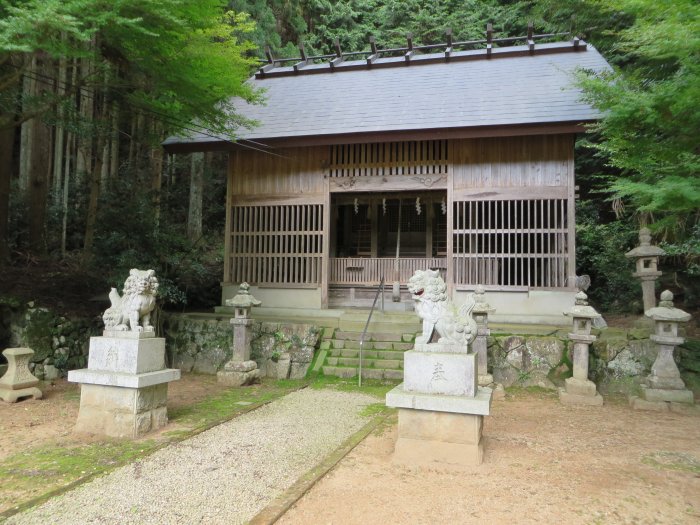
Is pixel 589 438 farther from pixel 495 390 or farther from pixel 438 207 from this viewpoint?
pixel 438 207

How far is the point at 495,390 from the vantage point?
7496 millimetres

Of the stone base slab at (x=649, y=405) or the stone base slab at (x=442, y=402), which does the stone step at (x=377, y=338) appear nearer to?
the stone base slab at (x=649, y=405)

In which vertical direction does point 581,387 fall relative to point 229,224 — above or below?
below

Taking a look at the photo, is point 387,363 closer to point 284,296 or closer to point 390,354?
point 390,354

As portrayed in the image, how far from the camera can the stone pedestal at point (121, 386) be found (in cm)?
515

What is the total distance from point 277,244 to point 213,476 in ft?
25.4

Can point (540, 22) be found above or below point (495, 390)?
above

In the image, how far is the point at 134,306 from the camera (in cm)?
542

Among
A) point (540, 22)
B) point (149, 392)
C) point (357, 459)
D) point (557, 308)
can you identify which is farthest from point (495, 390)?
point (540, 22)

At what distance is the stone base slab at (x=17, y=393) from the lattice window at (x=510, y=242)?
8.25 metres

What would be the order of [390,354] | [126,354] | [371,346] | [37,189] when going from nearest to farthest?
[126,354] < [390,354] < [371,346] < [37,189]

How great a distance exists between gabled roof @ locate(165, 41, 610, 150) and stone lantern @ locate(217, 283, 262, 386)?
14.5 feet

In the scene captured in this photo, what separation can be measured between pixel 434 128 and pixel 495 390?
5.76 metres

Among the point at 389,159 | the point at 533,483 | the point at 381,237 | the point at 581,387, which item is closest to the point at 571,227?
the point at 581,387
